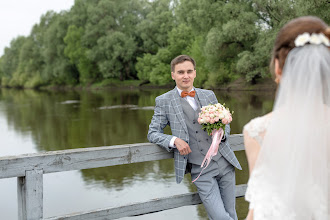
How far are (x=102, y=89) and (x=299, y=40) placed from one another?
54928mm

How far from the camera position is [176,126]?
3492mm

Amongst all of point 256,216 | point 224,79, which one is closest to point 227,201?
point 256,216

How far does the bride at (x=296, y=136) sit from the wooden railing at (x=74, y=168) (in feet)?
5.42

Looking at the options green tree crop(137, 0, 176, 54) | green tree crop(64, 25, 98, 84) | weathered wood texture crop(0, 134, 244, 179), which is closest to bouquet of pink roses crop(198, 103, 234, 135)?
weathered wood texture crop(0, 134, 244, 179)

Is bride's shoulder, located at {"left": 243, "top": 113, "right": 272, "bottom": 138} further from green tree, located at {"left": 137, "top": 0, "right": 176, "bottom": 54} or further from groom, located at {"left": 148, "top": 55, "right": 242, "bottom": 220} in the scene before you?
green tree, located at {"left": 137, "top": 0, "right": 176, "bottom": 54}

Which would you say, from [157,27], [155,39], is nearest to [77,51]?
[155,39]

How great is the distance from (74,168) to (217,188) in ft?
4.18

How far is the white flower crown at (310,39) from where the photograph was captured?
172 centimetres

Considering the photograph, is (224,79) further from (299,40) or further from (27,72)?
(27,72)

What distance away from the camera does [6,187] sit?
29.0 ft

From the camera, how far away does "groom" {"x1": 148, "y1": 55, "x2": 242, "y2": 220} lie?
3352 mm

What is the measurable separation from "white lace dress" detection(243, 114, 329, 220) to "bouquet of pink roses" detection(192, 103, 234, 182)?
1.29 m

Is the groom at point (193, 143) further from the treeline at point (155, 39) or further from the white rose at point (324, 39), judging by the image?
the treeline at point (155, 39)

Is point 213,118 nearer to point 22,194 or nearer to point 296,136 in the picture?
point 296,136
